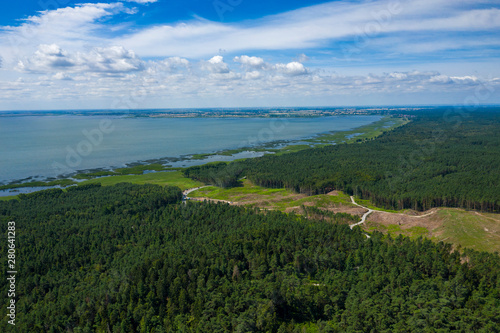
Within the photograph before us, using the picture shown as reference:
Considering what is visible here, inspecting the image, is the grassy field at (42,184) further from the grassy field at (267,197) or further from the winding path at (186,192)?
the grassy field at (267,197)

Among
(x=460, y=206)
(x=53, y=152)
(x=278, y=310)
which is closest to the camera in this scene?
(x=278, y=310)

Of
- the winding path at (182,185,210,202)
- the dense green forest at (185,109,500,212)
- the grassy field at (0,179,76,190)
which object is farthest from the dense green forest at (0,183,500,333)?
the grassy field at (0,179,76,190)

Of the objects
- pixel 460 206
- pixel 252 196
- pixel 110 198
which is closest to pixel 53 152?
pixel 110 198

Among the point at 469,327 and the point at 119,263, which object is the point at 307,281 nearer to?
the point at 469,327

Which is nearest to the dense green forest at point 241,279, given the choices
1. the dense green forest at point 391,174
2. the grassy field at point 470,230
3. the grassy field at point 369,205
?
the grassy field at point 470,230

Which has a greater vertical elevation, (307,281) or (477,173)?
(477,173)

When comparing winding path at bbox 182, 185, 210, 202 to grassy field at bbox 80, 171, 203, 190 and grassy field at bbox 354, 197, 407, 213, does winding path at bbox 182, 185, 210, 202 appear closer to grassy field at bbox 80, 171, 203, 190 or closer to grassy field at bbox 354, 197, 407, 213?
grassy field at bbox 80, 171, 203, 190
